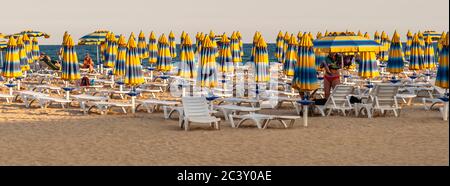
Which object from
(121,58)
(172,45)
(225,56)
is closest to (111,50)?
(172,45)

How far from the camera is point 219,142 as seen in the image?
10797 millimetres

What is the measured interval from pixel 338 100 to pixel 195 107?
337 cm

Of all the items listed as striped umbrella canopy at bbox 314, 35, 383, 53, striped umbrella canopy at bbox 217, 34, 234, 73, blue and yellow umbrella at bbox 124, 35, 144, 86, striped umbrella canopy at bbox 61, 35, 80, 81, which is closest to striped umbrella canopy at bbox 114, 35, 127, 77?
striped umbrella canopy at bbox 61, 35, 80, 81

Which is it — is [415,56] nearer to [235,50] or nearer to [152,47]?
[235,50]

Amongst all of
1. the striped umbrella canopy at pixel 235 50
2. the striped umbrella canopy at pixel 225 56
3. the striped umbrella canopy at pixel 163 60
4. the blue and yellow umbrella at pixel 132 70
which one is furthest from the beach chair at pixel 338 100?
the striped umbrella canopy at pixel 235 50

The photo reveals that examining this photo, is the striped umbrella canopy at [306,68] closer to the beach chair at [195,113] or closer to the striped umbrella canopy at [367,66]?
the beach chair at [195,113]

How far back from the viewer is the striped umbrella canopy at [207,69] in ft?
51.4

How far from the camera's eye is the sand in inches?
361

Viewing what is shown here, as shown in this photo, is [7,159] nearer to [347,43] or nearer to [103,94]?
[347,43]

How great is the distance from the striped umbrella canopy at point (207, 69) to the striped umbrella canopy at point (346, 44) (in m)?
2.54

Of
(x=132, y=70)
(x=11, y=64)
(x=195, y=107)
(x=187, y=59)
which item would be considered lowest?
(x=195, y=107)

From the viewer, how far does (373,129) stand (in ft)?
39.9

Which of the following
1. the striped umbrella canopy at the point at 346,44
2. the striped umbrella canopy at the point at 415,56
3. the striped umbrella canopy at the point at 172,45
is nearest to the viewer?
the striped umbrella canopy at the point at 346,44
